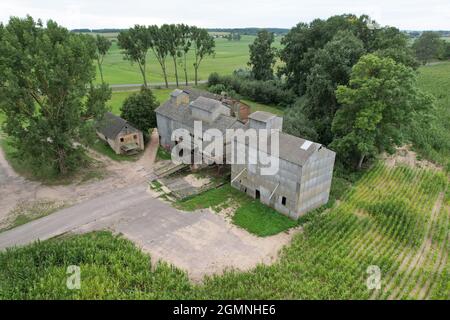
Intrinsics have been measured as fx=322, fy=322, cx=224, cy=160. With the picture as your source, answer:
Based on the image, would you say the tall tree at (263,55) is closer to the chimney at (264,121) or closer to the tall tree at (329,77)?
the tall tree at (329,77)

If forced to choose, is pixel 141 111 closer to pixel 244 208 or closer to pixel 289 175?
pixel 244 208

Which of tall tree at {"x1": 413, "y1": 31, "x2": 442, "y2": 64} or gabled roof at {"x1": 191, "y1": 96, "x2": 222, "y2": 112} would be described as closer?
gabled roof at {"x1": 191, "y1": 96, "x2": 222, "y2": 112}

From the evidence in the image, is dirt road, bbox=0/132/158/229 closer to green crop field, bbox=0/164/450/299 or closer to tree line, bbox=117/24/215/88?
green crop field, bbox=0/164/450/299

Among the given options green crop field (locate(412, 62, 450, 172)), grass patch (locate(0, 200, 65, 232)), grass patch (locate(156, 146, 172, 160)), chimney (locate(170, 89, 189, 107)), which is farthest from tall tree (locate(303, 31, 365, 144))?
grass patch (locate(0, 200, 65, 232))

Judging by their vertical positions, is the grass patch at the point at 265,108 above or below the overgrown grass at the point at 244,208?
above

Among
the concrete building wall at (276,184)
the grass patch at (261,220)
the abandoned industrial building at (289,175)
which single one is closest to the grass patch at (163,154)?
the abandoned industrial building at (289,175)

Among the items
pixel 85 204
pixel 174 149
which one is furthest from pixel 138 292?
pixel 174 149
